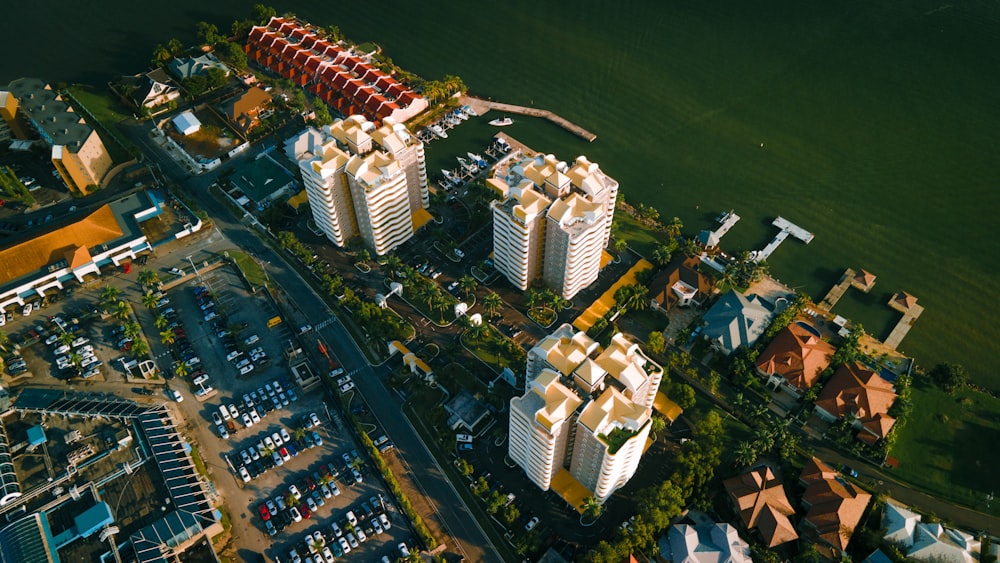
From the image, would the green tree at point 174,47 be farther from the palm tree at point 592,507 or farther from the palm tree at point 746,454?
the palm tree at point 746,454

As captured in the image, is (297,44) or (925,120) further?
(297,44)

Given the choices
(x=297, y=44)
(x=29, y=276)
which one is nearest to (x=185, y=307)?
(x=29, y=276)

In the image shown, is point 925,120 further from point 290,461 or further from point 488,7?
point 290,461

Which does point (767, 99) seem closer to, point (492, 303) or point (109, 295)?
point (492, 303)

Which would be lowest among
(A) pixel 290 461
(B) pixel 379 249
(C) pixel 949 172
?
(A) pixel 290 461

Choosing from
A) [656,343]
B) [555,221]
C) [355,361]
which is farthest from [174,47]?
[656,343]

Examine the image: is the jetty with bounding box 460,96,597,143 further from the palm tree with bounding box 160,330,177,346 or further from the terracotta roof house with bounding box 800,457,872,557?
the terracotta roof house with bounding box 800,457,872,557
